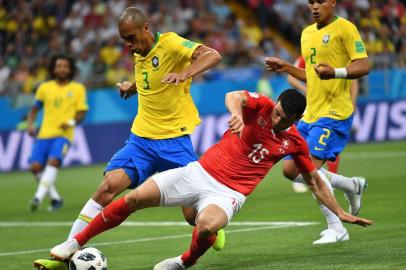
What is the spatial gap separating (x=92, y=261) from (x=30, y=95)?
51.6ft

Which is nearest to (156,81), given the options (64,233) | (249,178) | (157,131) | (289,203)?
(157,131)

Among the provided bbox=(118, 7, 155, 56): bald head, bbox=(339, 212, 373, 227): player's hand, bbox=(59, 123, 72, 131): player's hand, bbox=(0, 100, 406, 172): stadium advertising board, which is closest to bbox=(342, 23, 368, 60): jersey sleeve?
bbox=(118, 7, 155, 56): bald head

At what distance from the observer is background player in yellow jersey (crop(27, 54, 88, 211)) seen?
16844 mm

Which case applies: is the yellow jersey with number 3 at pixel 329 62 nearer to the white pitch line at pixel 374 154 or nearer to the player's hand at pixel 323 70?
the player's hand at pixel 323 70

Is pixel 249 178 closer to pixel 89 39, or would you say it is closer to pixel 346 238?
pixel 346 238

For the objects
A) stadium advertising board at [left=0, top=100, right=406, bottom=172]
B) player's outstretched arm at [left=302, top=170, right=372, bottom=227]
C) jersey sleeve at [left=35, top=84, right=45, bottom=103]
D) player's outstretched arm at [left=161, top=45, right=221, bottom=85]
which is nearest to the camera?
player's outstretched arm at [left=161, top=45, right=221, bottom=85]

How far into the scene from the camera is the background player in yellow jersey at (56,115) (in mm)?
16844

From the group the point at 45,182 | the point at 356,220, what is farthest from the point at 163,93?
the point at 45,182

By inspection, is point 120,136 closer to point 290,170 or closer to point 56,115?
point 56,115

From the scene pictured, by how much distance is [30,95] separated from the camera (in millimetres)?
24203

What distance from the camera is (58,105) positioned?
56.2 feet

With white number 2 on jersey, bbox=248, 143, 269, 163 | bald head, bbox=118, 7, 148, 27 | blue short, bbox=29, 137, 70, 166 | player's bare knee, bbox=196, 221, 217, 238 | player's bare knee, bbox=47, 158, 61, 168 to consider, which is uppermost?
bald head, bbox=118, 7, 148, 27

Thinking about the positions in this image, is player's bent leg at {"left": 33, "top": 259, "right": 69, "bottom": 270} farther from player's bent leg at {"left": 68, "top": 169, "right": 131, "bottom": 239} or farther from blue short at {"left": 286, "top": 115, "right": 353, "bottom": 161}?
blue short at {"left": 286, "top": 115, "right": 353, "bottom": 161}

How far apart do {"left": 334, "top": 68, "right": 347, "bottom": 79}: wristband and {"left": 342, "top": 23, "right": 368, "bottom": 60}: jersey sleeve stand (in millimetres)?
454
